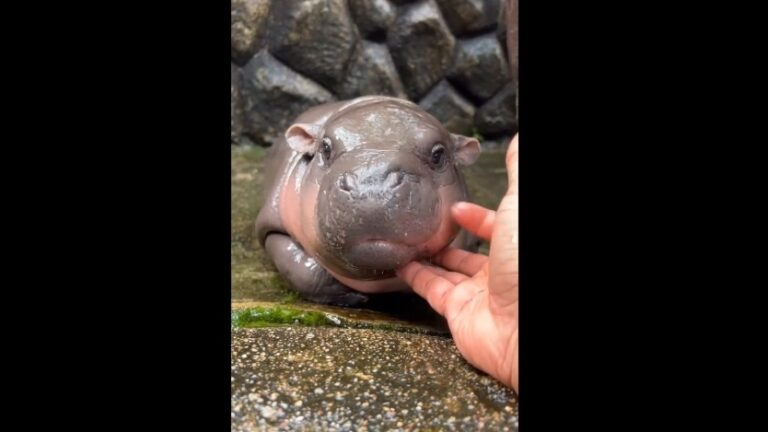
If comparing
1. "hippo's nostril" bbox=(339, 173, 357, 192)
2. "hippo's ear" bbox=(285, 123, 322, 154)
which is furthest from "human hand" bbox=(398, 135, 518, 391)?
"hippo's ear" bbox=(285, 123, 322, 154)

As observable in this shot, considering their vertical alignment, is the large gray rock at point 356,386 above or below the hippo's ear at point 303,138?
below

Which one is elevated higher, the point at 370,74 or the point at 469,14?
the point at 469,14

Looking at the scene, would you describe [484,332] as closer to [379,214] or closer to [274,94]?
[379,214]

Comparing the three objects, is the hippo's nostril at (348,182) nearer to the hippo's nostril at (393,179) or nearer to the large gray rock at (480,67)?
the hippo's nostril at (393,179)

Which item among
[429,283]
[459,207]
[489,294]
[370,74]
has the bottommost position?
[429,283]

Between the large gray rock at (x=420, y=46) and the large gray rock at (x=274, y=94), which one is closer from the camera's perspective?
the large gray rock at (x=420, y=46)

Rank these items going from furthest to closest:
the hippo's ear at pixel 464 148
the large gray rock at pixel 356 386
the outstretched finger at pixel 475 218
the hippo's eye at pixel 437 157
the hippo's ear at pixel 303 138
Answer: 1. the hippo's ear at pixel 303 138
2. the hippo's ear at pixel 464 148
3. the hippo's eye at pixel 437 157
4. the outstretched finger at pixel 475 218
5. the large gray rock at pixel 356 386

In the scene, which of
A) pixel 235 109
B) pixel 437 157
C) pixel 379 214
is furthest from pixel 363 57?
pixel 379 214

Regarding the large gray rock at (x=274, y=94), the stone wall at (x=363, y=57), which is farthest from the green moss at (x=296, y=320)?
the stone wall at (x=363, y=57)
